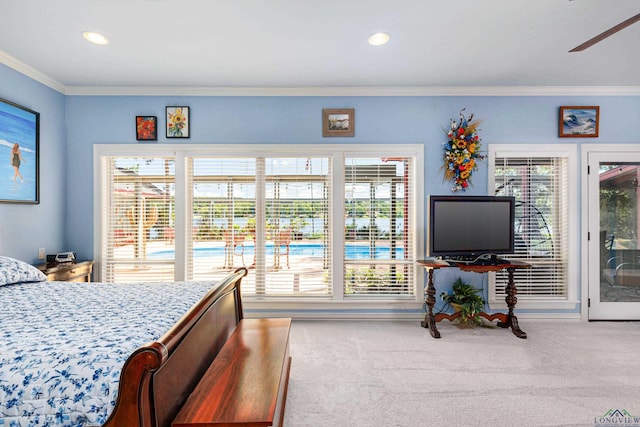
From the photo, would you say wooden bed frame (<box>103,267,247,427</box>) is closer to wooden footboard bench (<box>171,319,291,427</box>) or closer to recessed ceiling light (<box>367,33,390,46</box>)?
wooden footboard bench (<box>171,319,291,427</box>)

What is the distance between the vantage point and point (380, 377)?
8.19 ft

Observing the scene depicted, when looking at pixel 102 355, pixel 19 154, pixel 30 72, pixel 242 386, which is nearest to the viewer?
pixel 102 355

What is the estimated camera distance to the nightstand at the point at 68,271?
9.92 ft

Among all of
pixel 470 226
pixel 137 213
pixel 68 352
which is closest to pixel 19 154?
pixel 137 213

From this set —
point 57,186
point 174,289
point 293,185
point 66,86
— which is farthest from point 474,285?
point 66,86

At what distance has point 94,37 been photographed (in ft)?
8.59

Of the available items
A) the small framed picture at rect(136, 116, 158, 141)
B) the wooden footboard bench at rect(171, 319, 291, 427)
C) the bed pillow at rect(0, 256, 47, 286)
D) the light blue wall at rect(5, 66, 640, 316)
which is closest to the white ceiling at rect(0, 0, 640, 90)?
the light blue wall at rect(5, 66, 640, 316)

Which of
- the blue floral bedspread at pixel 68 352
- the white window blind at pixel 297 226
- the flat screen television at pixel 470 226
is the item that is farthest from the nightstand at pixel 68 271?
the flat screen television at pixel 470 226

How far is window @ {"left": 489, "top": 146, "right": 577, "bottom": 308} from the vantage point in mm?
3725

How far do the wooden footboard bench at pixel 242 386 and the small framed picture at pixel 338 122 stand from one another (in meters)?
2.32

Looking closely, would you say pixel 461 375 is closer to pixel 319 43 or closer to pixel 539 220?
pixel 539 220

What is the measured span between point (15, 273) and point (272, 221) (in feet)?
7.19

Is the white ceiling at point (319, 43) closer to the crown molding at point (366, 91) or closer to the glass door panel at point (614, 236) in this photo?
the crown molding at point (366, 91)

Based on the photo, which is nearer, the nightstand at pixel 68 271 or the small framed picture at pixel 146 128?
the nightstand at pixel 68 271
